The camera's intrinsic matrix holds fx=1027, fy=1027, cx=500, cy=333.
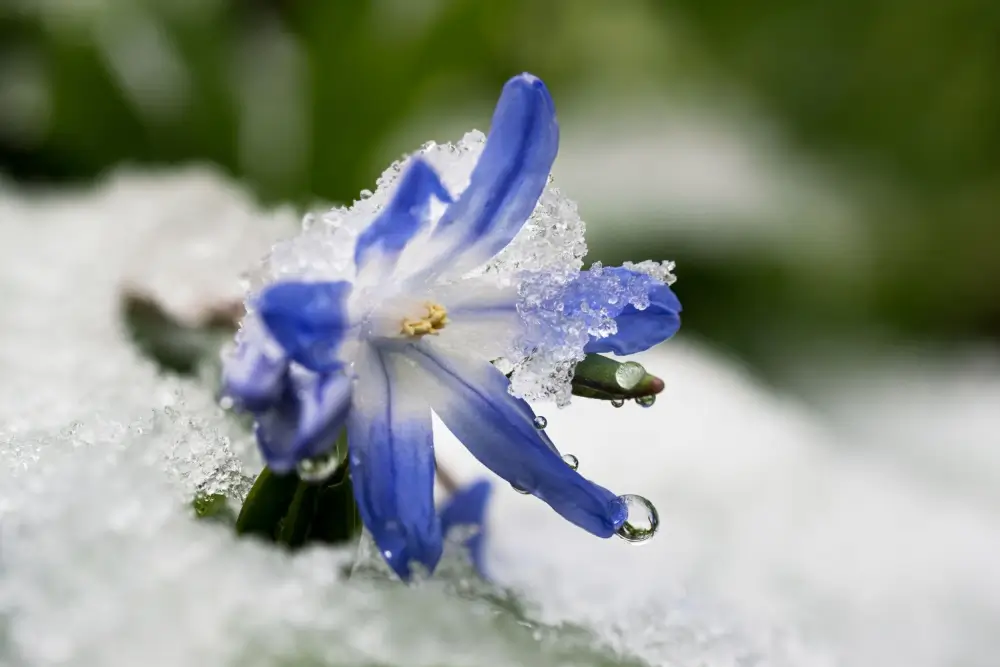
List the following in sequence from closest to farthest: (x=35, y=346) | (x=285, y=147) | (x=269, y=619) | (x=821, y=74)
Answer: (x=269, y=619) < (x=35, y=346) < (x=285, y=147) < (x=821, y=74)

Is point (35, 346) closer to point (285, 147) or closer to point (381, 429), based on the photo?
point (381, 429)

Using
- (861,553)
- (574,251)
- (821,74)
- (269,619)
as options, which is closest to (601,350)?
(574,251)

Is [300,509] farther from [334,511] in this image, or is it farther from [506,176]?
[506,176]

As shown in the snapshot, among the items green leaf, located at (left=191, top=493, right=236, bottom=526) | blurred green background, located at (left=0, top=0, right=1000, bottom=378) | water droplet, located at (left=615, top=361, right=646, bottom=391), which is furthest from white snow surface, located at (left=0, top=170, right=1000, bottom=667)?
blurred green background, located at (left=0, top=0, right=1000, bottom=378)

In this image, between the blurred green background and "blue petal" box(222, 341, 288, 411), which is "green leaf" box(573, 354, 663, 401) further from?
the blurred green background

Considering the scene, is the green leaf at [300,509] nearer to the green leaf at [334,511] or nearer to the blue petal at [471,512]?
the green leaf at [334,511]

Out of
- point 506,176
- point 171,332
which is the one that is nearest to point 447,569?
point 506,176

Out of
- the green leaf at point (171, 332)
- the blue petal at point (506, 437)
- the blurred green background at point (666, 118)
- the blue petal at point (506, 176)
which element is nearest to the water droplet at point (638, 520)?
the blue petal at point (506, 437)
